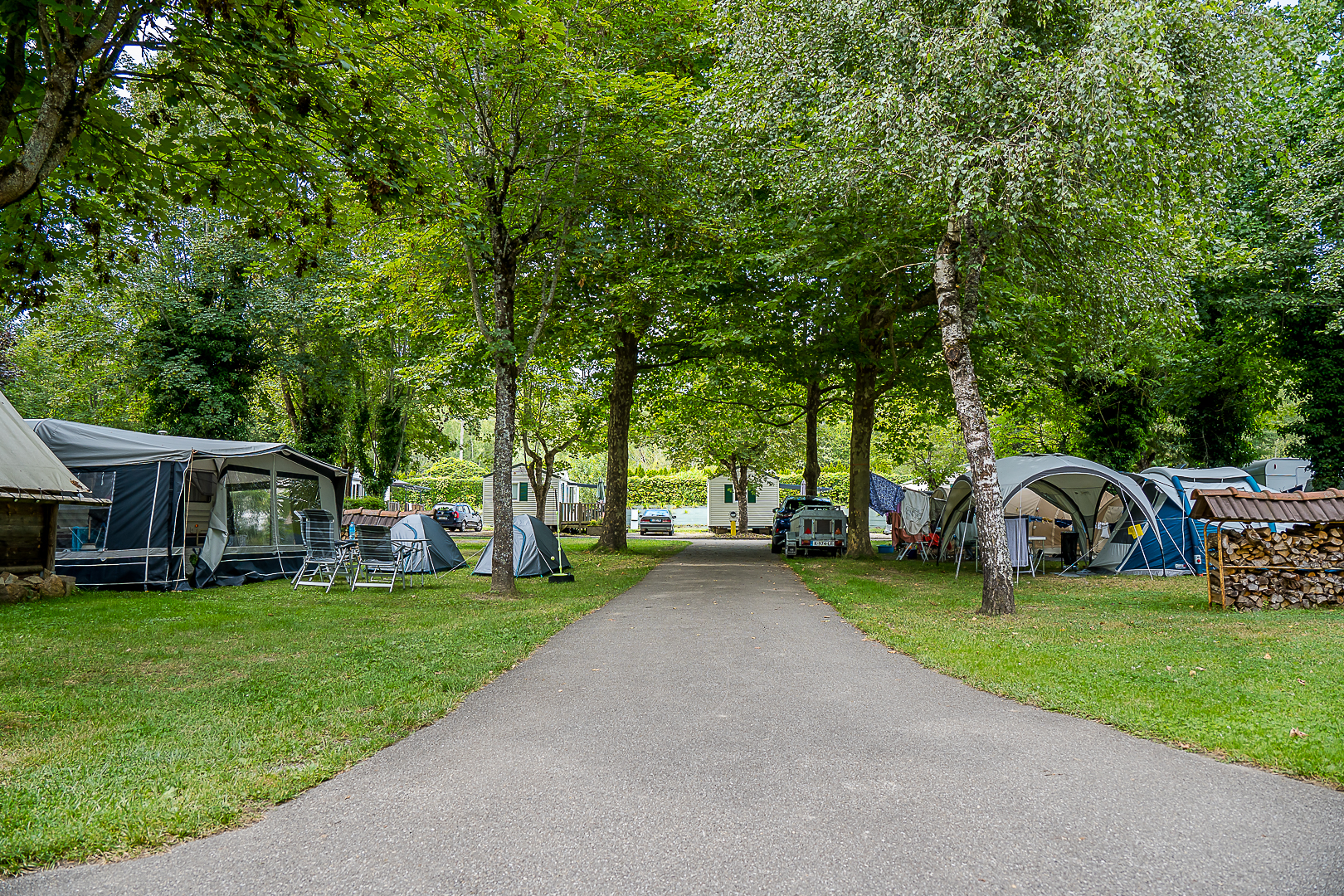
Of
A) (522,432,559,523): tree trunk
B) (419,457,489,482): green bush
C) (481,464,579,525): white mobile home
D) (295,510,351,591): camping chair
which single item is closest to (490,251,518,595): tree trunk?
(295,510,351,591): camping chair

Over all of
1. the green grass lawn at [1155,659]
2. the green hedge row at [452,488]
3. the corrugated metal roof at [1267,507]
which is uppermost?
the green hedge row at [452,488]

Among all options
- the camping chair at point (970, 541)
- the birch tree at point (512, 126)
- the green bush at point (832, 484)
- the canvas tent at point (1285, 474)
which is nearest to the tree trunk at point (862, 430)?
the camping chair at point (970, 541)

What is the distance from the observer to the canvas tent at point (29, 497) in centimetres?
1024

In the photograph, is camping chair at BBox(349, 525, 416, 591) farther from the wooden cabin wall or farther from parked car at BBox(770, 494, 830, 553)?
parked car at BBox(770, 494, 830, 553)

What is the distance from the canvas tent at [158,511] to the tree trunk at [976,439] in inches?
455

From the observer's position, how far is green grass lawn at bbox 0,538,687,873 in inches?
130

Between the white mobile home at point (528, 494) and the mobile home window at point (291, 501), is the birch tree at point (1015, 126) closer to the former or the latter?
the mobile home window at point (291, 501)

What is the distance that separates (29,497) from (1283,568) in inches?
643

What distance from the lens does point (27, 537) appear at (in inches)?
452

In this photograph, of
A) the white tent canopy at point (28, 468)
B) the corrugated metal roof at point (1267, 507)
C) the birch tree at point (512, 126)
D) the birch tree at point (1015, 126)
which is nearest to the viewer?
the birch tree at point (1015, 126)

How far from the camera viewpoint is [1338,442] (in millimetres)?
18953

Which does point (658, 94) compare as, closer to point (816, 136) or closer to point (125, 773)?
point (816, 136)

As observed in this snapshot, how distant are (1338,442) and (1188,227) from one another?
10849 mm

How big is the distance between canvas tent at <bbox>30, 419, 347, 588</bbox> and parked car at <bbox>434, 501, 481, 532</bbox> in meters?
22.1
